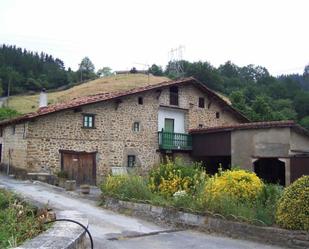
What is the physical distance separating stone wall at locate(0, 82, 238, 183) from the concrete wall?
210 inches

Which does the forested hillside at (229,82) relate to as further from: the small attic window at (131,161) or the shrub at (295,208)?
the shrub at (295,208)

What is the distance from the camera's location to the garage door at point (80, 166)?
22578 mm

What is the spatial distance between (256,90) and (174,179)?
52966 millimetres

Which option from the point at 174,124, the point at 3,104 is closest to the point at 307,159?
the point at 174,124

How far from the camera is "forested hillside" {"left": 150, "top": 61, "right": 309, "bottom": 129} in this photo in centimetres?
4878

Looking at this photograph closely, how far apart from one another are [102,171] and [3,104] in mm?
44105

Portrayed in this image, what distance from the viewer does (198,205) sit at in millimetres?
10773

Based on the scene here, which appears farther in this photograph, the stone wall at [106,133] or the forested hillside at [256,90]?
the forested hillside at [256,90]

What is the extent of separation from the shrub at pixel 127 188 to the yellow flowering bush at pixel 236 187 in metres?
2.60

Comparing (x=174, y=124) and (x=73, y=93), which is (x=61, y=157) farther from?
(x=73, y=93)

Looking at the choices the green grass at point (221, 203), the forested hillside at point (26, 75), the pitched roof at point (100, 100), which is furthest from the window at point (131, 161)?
the forested hillside at point (26, 75)

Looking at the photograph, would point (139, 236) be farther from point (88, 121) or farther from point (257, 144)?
point (88, 121)

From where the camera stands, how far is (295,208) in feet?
27.8

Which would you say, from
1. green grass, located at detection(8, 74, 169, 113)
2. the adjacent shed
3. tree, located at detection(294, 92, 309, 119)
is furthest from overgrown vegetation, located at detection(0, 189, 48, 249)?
green grass, located at detection(8, 74, 169, 113)
